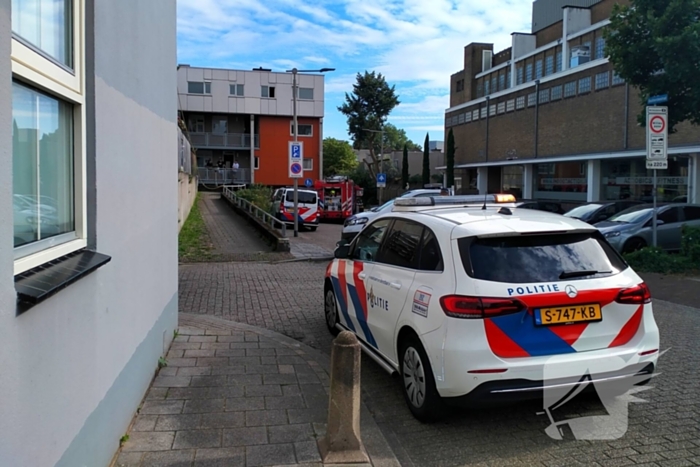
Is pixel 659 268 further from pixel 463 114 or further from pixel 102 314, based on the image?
pixel 463 114

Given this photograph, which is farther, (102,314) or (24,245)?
(102,314)

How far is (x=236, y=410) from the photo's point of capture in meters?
4.74

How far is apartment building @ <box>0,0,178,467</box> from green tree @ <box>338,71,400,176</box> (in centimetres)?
6226

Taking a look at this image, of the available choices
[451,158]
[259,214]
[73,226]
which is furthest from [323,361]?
[451,158]

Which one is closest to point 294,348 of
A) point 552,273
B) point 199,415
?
point 199,415

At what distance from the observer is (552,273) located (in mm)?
4336

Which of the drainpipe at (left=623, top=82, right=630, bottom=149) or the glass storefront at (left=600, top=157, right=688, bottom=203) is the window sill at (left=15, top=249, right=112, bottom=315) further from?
the drainpipe at (left=623, top=82, right=630, bottom=149)

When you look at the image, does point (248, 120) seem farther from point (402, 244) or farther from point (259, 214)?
point (402, 244)

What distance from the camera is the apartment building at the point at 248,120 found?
50906mm

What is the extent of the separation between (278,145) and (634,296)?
164 ft

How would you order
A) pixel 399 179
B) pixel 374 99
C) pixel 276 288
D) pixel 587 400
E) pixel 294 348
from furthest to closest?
pixel 399 179, pixel 374 99, pixel 276 288, pixel 294 348, pixel 587 400

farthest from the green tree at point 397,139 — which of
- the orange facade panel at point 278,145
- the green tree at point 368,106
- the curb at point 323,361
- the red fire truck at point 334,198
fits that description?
the curb at point 323,361

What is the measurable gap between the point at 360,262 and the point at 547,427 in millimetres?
2505

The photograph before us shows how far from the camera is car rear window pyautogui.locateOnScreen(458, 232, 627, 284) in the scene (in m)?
4.29
